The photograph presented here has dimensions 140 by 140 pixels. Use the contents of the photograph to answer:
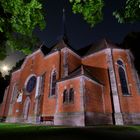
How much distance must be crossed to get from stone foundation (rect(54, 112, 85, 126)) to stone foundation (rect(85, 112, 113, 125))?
2.11ft

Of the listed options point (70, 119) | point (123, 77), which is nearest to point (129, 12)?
point (70, 119)

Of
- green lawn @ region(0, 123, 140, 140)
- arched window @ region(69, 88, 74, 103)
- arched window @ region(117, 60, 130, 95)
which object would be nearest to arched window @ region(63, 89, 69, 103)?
arched window @ region(69, 88, 74, 103)

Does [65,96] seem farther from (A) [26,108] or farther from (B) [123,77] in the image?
(A) [26,108]

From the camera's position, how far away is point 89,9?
5.05 metres

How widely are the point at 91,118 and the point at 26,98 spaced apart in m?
13.5

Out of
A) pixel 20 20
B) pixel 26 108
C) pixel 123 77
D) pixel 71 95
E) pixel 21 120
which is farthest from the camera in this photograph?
pixel 26 108

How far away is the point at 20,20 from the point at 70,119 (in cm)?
1327

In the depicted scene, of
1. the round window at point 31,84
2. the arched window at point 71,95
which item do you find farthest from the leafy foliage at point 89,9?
the round window at point 31,84

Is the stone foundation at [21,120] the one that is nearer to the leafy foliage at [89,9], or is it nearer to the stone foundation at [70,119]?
the stone foundation at [70,119]

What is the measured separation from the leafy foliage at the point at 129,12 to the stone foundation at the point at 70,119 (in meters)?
12.3

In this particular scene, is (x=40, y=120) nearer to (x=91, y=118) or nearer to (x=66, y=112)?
(x=66, y=112)

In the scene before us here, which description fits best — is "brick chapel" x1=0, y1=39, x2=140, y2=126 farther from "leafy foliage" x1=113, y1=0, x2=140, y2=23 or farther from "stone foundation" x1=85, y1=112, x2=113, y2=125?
"leafy foliage" x1=113, y1=0, x2=140, y2=23

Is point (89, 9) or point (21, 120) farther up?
point (89, 9)

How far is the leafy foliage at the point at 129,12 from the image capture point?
15.9ft
